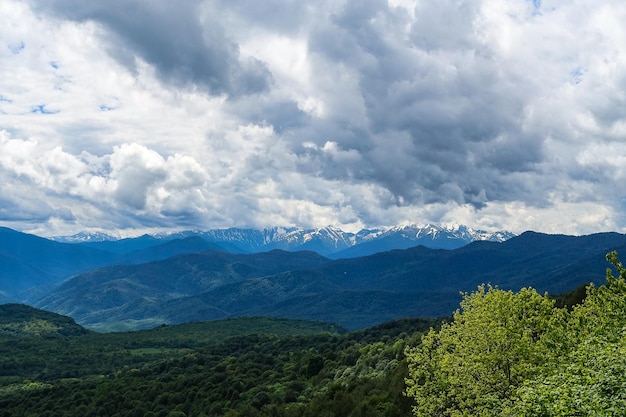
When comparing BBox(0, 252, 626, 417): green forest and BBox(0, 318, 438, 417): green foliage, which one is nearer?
BBox(0, 252, 626, 417): green forest

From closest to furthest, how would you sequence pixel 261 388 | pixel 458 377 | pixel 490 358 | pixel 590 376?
pixel 590 376 → pixel 490 358 → pixel 458 377 → pixel 261 388

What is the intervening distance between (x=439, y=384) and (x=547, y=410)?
1743 centimetres

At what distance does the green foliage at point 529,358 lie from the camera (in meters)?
23.2

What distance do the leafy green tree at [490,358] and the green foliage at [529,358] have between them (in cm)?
7

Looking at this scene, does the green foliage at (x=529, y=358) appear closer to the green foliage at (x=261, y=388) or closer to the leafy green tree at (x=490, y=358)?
the leafy green tree at (x=490, y=358)

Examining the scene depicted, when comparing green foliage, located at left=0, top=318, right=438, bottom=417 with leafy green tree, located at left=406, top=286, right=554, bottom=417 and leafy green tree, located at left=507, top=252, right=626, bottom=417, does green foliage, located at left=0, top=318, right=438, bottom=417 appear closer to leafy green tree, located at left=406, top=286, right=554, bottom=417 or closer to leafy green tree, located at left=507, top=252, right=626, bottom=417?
leafy green tree, located at left=406, top=286, right=554, bottom=417

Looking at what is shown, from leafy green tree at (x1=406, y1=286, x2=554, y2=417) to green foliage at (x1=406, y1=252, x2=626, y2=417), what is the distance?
70 mm

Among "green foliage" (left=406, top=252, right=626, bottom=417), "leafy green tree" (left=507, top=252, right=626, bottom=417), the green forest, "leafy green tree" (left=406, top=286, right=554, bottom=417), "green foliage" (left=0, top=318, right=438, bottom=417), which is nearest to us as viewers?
"leafy green tree" (left=507, top=252, right=626, bottom=417)

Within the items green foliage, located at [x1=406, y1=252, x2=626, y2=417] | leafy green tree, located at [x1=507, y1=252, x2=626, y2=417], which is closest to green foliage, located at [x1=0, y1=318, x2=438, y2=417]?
green foliage, located at [x1=406, y1=252, x2=626, y2=417]

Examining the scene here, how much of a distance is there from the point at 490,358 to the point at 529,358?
263cm

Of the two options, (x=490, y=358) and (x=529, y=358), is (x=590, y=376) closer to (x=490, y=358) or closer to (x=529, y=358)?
(x=529, y=358)

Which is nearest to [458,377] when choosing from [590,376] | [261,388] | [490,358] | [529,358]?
[490,358]

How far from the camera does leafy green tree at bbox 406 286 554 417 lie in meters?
35.2

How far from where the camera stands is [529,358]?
3547 centimetres
